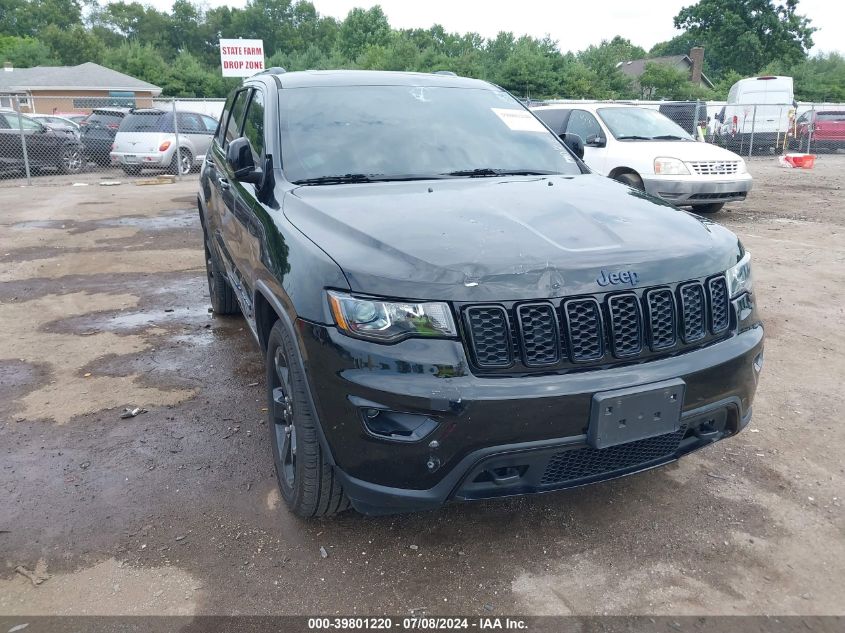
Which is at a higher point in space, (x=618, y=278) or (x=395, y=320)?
(x=618, y=278)

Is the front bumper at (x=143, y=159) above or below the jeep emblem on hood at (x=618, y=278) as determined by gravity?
below

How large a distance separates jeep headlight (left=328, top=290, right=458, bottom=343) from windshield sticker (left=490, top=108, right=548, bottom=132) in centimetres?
204

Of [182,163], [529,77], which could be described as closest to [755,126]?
[529,77]

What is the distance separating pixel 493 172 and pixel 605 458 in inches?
66.0

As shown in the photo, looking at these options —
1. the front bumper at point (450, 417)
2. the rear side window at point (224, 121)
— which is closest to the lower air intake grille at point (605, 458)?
the front bumper at point (450, 417)

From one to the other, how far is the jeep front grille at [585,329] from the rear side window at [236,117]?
2732mm

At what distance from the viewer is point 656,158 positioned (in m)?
9.80

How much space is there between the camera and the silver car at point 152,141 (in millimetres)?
17203

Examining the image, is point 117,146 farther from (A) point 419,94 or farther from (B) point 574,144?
(B) point 574,144

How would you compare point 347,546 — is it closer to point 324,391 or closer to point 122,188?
point 324,391

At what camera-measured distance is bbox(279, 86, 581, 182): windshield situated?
11.2 feet

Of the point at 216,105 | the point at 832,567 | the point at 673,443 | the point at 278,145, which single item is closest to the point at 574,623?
the point at 673,443

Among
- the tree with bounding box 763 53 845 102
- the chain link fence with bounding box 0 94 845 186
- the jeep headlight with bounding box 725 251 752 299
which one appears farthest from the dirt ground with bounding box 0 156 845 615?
the tree with bounding box 763 53 845 102

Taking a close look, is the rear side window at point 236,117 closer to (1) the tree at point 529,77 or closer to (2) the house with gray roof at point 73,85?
(1) the tree at point 529,77
